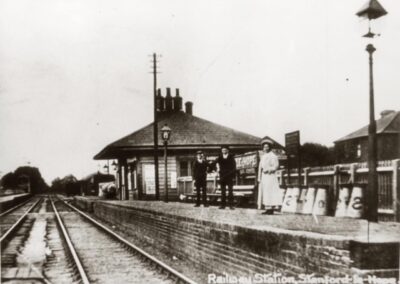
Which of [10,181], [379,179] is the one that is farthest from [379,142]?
[10,181]

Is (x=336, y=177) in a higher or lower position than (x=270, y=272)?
higher

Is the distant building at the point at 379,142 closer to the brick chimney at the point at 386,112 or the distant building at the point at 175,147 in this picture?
the brick chimney at the point at 386,112

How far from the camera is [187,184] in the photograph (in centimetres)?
2773

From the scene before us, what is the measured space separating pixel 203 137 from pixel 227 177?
21720 mm

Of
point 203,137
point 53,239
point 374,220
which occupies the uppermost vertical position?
point 203,137

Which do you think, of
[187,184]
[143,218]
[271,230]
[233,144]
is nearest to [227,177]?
[143,218]

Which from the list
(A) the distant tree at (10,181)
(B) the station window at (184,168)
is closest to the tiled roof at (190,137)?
(B) the station window at (184,168)

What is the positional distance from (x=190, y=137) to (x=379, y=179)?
26065 millimetres

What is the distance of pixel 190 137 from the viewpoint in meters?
36.5

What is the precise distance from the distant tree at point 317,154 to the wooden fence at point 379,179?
212 feet

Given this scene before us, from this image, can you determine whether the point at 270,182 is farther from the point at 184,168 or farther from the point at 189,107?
the point at 189,107

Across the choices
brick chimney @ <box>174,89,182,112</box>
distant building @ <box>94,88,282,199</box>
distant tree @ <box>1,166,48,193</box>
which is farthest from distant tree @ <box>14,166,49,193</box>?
distant building @ <box>94,88,282,199</box>

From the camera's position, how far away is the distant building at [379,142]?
57.8m

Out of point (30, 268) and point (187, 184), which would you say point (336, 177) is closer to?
point (30, 268)
